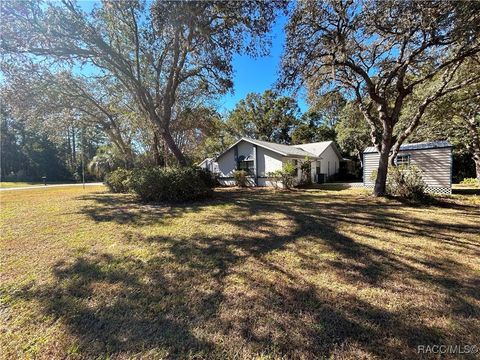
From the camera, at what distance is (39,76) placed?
10266mm

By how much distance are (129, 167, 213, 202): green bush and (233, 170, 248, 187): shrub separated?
27.3 ft

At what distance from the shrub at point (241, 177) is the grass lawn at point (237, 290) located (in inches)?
467

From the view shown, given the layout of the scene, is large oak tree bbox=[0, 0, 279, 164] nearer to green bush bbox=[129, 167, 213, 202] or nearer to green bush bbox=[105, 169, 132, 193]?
green bush bbox=[129, 167, 213, 202]

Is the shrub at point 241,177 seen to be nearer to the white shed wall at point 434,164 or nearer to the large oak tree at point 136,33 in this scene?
the large oak tree at point 136,33

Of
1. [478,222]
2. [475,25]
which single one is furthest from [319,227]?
[475,25]

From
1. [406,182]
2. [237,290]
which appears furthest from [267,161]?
[237,290]

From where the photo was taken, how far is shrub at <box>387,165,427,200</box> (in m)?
9.04

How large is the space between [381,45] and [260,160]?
992 cm

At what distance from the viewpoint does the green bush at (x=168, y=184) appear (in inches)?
343

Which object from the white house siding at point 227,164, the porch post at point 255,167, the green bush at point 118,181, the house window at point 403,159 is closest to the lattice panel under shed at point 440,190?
the house window at point 403,159

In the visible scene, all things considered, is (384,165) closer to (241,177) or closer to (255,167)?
(255,167)

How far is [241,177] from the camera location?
57.8 feet

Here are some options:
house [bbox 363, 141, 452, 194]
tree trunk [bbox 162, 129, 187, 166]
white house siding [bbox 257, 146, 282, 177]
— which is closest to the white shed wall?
house [bbox 363, 141, 452, 194]

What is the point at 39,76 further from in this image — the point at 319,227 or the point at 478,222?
the point at 478,222
